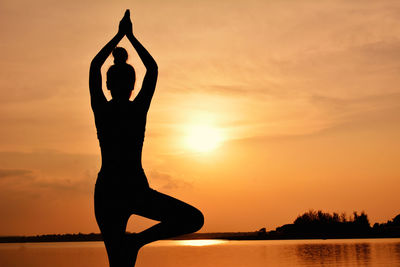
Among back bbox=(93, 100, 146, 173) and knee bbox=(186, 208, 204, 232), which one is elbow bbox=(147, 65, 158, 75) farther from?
knee bbox=(186, 208, 204, 232)

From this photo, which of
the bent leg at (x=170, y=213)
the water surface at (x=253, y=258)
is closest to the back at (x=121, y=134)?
the bent leg at (x=170, y=213)

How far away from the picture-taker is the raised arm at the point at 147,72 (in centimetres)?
341

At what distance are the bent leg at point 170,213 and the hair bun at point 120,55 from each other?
0.90 meters

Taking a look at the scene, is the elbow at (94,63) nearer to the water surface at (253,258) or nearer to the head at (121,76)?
the head at (121,76)

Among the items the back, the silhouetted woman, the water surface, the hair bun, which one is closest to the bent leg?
the silhouetted woman

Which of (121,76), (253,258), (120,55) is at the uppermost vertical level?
(120,55)

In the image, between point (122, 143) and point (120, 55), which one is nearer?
point (122, 143)

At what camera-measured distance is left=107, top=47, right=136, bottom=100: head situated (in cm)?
349

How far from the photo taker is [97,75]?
3.51 m

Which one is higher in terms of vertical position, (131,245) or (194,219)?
(194,219)

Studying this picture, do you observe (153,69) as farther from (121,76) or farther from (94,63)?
(94,63)

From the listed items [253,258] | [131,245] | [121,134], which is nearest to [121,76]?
[121,134]

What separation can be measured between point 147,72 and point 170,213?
0.92 metres

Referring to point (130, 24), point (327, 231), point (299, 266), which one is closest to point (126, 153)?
Result: point (130, 24)
